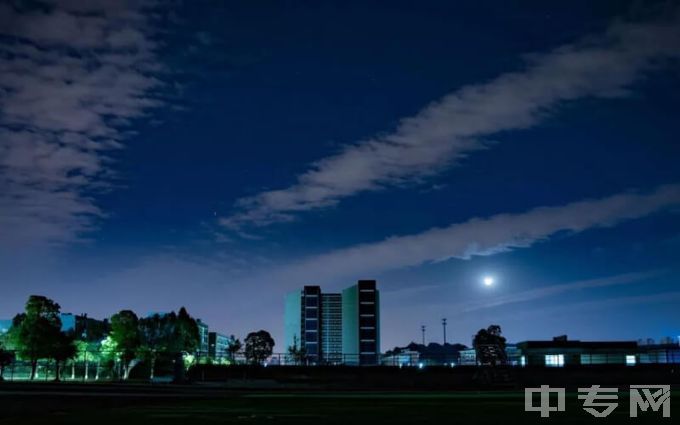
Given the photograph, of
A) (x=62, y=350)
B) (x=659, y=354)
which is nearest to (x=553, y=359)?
(x=659, y=354)

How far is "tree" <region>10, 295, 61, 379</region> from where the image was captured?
76.6 metres

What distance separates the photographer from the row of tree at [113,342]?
252ft

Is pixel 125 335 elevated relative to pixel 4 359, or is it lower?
elevated

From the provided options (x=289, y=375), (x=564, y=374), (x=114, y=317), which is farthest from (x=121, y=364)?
(x=564, y=374)

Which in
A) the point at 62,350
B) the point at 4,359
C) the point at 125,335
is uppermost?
the point at 125,335

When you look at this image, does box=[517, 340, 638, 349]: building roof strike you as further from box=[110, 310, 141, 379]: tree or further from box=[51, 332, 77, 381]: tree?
box=[51, 332, 77, 381]: tree

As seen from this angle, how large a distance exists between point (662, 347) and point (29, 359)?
109668 mm

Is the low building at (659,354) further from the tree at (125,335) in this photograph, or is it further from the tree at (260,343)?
the tree at (260,343)

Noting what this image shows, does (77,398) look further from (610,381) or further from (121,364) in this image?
(121,364)

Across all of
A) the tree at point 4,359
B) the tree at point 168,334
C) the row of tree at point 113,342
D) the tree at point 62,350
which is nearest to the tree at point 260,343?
the row of tree at point 113,342

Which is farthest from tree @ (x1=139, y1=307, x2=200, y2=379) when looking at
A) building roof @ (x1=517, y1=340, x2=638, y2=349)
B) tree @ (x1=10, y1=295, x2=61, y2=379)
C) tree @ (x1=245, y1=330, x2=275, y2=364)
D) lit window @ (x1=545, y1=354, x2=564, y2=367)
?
building roof @ (x1=517, y1=340, x2=638, y2=349)

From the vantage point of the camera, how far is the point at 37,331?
77.4m

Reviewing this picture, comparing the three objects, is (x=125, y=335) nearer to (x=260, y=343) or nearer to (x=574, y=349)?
(x=574, y=349)

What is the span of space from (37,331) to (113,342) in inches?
734
